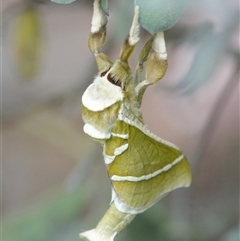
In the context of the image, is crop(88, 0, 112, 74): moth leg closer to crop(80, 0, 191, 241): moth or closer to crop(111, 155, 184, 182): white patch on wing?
crop(80, 0, 191, 241): moth

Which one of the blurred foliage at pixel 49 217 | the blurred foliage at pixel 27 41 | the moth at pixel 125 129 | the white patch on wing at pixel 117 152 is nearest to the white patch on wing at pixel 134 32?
the moth at pixel 125 129

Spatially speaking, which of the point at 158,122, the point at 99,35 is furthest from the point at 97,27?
the point at 158,122

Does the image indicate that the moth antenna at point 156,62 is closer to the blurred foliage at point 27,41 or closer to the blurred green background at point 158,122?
the blurred green background at point 158,122

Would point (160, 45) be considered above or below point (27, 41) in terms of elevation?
below

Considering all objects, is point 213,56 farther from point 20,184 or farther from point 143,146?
point 20,184

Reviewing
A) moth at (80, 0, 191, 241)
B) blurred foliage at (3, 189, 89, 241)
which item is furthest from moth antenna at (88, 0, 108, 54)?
blurred foliage at (3, 189, 89, 241)

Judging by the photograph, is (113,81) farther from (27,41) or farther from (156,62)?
(27,41)

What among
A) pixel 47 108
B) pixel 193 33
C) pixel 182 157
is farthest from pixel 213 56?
pixel 47 108
